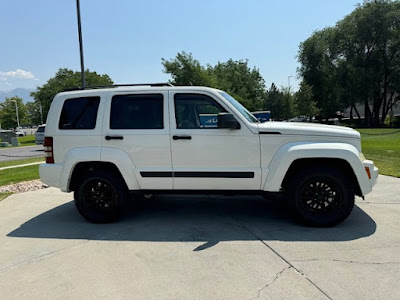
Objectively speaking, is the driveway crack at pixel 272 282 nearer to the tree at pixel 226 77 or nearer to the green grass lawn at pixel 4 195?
the green grass lawn at pixel 4 195

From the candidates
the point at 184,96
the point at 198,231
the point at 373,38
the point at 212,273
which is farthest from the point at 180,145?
the point at 373,38

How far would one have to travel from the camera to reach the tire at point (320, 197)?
447cm

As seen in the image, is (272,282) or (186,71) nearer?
(272,282)

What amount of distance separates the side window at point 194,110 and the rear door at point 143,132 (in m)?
0.20

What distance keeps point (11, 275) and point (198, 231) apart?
2.35 meters

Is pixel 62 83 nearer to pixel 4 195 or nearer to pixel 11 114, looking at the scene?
pixel 11 114

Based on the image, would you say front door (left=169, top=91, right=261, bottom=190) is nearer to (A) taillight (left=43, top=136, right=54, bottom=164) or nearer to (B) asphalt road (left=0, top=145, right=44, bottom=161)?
(A) taillight (left=43, top=136, right=54, bottom=164)

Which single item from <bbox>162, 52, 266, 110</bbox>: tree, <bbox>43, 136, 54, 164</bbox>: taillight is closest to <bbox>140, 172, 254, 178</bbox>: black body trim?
<bbox>43, 136, 54, 164</bbox>: taillight

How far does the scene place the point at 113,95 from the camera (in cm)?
493

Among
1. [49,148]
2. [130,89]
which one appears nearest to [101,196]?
→ [49,148]

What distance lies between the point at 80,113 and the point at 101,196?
1.36 metres

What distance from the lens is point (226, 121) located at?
4.43m

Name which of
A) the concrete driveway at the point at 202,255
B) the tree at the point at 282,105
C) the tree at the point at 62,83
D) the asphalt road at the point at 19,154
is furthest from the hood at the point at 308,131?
the tree at the point at 282,105

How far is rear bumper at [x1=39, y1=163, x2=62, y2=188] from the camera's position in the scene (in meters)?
4.97
